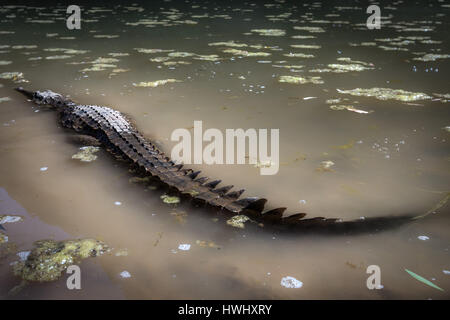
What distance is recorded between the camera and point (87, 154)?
3.77m

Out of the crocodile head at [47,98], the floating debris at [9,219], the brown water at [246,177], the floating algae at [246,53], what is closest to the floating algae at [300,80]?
the brown water at [246,177]

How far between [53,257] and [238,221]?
134cm

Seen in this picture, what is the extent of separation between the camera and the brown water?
84.4 inches

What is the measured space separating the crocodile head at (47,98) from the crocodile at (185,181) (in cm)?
44

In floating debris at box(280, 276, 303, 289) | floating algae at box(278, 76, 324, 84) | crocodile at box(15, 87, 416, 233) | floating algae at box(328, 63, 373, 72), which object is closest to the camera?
floating debris at box(280, 276, 303, 289)

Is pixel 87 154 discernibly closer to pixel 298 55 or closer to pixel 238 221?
pixel 238 221

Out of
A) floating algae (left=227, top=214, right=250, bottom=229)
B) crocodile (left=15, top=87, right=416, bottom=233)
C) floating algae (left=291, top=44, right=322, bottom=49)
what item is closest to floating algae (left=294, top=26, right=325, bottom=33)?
floating algae (left=291, top=44, right=322, bottom=49)

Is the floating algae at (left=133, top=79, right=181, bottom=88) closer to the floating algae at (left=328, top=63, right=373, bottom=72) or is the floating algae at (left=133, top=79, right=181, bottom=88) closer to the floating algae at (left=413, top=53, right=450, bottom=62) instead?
the floating algae at (left=328, top=63, right=373, bottom=72)

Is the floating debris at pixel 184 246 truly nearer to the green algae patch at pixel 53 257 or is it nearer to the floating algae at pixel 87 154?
the green algae patch at pixel 53 257

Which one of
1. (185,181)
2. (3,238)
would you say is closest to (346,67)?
(185,181)

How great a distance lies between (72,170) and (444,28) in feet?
35.8

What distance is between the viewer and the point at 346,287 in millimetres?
2057

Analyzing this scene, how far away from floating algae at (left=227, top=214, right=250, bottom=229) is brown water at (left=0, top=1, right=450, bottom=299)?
0.05 m

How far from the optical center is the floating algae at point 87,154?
144 inches
